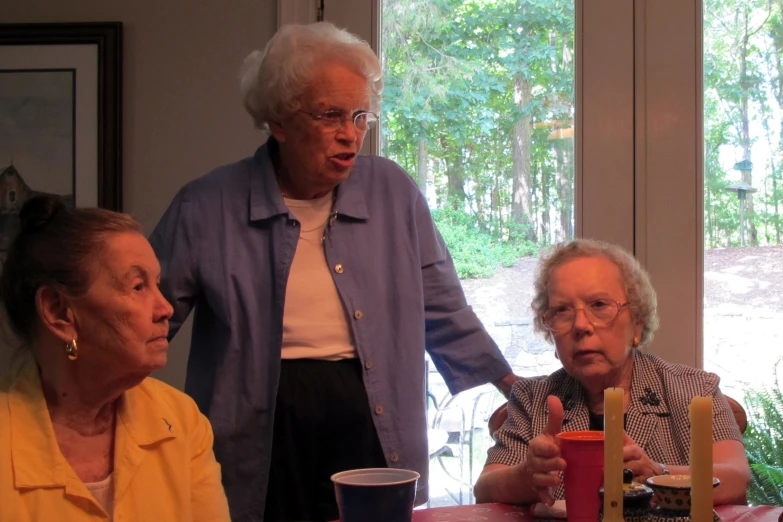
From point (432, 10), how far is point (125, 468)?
198cm

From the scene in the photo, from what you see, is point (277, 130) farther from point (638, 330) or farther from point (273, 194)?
point (638, 330)

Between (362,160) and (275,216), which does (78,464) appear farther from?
(362,160)

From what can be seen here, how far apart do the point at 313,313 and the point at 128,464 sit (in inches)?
24.4

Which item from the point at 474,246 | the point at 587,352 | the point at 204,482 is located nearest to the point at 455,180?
the point at 474,246

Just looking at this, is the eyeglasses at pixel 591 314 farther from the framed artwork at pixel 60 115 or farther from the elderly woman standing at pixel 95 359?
the framed artwork at pixel 60 115

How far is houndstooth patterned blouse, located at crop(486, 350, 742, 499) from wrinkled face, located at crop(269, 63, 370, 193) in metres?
0.63

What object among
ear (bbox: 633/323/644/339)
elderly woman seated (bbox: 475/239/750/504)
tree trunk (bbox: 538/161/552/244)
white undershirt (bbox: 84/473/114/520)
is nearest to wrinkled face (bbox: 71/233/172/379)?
white undershirt (bbox: 84/473/114/520)

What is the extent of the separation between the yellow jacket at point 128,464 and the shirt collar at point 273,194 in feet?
1.68

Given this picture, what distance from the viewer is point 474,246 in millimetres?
2945

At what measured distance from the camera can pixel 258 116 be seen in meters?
2.10

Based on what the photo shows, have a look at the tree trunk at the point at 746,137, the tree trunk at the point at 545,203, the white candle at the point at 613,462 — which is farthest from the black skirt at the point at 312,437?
the tree trunk at the point at 746,137

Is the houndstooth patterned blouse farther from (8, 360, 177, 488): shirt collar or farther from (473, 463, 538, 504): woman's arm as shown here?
(8, 360, 177, 488): shirt collar

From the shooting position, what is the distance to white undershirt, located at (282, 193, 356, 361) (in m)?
1.97

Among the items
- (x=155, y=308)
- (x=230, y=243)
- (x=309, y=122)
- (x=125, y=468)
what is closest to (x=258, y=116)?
(x=309, y=122)
